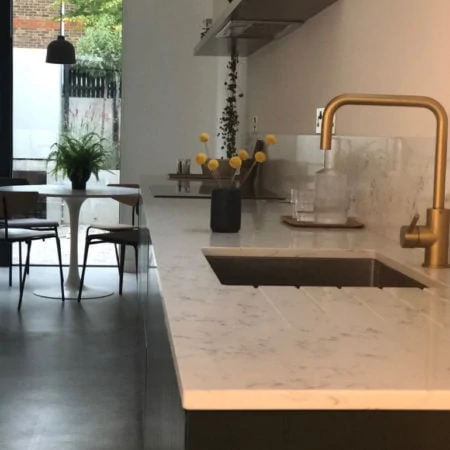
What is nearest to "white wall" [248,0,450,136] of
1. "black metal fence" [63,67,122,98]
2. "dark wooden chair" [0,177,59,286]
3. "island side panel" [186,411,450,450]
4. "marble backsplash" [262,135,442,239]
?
"marble backsplash" [262,135,442,239]

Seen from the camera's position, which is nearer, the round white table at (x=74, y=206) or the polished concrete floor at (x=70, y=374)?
the polished concrete floor at (x=70, y=374)

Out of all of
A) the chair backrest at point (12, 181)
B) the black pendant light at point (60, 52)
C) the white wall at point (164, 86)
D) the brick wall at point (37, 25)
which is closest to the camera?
the chair backrest at point (12, 181)

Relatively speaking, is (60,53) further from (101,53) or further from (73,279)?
(73,279)

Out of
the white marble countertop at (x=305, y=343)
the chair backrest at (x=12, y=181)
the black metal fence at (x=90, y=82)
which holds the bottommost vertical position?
the chair backrest at (x=12, y=181)

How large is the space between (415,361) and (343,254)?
1001 mm

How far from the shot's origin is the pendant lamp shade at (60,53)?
674 centimetres

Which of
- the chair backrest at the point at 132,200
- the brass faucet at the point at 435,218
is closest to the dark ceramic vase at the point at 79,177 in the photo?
the chair backrest at the point at 132,200

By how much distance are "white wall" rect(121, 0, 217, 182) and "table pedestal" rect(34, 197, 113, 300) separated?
45.0 inches

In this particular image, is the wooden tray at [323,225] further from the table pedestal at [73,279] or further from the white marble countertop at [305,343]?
the table pedestal at [73,279]

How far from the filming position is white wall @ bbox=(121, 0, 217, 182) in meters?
7.07

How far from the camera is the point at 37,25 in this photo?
7238 millimetres

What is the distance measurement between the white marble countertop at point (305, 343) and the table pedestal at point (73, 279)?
4.30 meters

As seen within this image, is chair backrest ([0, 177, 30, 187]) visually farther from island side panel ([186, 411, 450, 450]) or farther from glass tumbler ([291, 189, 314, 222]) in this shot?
island side panel ([186, 411, 450, 450])

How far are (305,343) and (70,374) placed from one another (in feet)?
10.3
